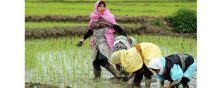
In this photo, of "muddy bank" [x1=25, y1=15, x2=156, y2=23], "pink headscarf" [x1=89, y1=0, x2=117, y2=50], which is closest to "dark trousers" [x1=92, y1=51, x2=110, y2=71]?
"pink headscarf" [x1=89, y1=0, x2=117, y2=50]

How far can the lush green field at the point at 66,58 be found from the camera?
7.11 meters

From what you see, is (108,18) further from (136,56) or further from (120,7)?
(136,56)

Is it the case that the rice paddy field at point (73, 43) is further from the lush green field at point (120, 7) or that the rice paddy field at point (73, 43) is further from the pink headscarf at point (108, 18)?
the pink headscarf at point (108, 18)

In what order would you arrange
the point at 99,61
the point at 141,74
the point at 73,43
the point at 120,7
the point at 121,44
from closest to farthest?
the point at 141,74, the point at 121,44, the point at 99,61, the point at 120,7, the point at 73,43

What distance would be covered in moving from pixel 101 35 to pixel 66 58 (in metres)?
0.43

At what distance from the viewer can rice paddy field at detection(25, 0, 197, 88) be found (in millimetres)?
7117

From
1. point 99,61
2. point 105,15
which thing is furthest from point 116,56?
point 105,15

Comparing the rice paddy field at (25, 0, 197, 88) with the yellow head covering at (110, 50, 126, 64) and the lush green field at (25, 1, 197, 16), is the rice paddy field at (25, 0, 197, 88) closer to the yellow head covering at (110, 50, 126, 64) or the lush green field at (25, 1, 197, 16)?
the lush green field at (25, 1, 197, 16)

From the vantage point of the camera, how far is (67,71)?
7.21 meters

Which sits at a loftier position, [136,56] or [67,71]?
[136,56]

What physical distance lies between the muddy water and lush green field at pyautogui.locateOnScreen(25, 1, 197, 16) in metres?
0.37

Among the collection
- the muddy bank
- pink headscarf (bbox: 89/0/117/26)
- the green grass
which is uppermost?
pink headscarf (bbox: 89/0/117/26)

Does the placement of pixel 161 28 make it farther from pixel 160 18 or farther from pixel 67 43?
pixel 67 43

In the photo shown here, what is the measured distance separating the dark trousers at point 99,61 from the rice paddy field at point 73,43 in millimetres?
90
